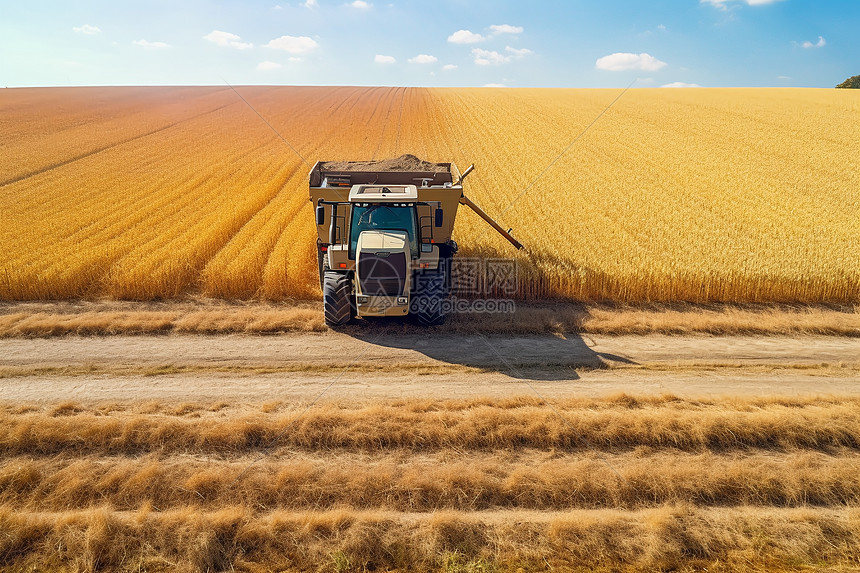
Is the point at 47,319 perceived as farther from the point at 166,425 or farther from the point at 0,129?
the point at 0,129

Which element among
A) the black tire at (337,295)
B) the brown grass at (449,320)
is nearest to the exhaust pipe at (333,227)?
the black tire at (337,295)

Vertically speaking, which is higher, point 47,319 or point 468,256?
point 468,256

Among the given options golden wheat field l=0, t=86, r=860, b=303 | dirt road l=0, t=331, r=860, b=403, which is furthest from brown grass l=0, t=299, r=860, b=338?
golden wheat field l=0, t=86, r=860, b=303

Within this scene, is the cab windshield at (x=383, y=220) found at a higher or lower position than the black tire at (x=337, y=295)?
higher

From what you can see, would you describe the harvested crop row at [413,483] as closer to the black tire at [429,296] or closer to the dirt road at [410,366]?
the dirt road at [410,366]

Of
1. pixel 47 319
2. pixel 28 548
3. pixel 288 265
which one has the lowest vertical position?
pixel 28 548

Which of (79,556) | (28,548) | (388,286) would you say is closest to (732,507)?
(388,286)
